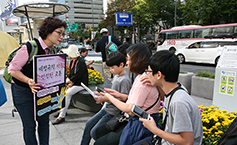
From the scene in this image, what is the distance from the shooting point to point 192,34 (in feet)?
58.7

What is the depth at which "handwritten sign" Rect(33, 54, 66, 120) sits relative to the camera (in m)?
2.06

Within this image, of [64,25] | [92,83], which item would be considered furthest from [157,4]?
[64,25]

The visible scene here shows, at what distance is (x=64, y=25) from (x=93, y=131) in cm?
144

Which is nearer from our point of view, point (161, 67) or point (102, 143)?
point (161, 67)

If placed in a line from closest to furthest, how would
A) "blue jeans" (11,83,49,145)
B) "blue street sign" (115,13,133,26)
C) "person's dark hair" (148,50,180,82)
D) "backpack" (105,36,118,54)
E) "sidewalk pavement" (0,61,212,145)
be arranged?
"person's dark hair" (148,50,180,82), "blue jeans" (11,83,49,145), "sidewalk pavement" (0,61,212,145), "backpack" (105,36,118,54), "blue street sign" (115,13,133,26)

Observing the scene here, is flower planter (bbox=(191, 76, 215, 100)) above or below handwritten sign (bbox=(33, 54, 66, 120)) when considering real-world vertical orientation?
below

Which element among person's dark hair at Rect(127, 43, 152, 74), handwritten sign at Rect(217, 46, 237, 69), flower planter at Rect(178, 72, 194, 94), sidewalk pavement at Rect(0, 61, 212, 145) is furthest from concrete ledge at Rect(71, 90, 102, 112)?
flower planter at Rect(178, 72, 194, 94)

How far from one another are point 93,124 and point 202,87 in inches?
167

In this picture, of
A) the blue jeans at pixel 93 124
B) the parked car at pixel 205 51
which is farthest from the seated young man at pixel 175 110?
the parked car at pixel 205 51

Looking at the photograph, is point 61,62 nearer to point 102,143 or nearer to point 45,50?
point 45,50

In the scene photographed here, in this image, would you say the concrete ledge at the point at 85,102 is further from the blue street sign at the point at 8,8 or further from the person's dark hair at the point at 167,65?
the blue street sign at the point at 8,8

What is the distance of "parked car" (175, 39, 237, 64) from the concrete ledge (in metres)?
10.2

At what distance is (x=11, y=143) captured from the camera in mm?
2984

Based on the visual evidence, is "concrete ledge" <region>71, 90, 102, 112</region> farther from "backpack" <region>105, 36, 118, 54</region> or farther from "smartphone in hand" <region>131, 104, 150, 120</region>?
"smartphone in hand" <region>131, 104, 150, 120</region>
